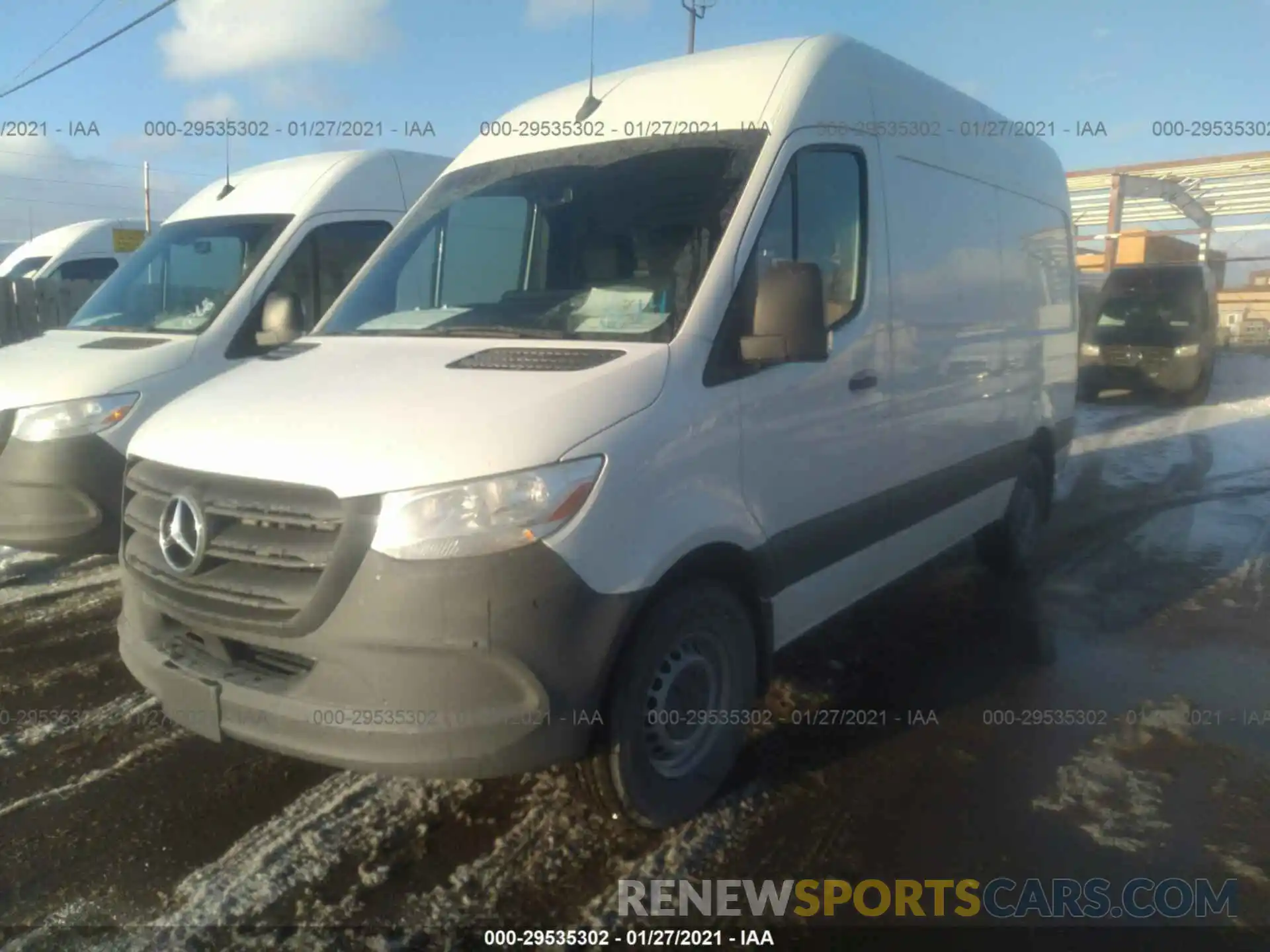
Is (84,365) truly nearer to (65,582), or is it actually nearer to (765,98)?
(65,582)

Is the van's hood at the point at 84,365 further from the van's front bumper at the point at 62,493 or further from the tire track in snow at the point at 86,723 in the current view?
the tire track in snow at the point at 86,723

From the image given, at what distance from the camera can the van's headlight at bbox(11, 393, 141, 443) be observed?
5.00 m

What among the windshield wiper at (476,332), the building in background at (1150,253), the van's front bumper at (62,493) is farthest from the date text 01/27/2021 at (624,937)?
the building in background at (1150,253)

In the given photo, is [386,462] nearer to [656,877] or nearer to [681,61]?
[656,877]

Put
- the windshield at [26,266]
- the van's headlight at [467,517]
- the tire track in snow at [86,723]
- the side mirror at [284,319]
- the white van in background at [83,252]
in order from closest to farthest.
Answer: the van's headlight at [467,517]
the tire track in snow at [86,723]
the side mirror at [284,319]
the white van in background at [83,252]
the windshield at [26,266]

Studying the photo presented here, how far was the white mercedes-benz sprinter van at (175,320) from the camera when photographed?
501 cm

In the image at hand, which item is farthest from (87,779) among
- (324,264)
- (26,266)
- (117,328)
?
(26,266)

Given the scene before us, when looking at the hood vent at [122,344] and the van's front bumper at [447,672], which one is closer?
the van's front bumper at [447,672]

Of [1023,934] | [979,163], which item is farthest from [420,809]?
[979,163]

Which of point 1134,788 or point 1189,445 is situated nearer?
point 1134,788

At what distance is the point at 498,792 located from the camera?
11.4 ft

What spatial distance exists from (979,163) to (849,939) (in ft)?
13.0

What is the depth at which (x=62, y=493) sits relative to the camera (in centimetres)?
498

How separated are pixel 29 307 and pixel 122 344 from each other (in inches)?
381
